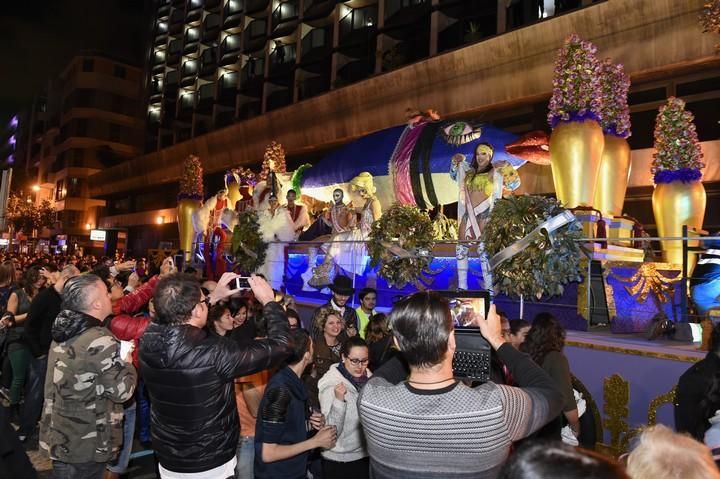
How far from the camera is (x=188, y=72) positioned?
129 feet

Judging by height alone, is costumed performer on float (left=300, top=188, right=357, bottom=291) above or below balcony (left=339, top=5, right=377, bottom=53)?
below

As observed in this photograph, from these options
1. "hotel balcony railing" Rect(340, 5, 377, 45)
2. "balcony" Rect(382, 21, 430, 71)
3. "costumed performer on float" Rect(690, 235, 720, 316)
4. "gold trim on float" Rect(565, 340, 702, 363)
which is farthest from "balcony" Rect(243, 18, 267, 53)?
"gold trim on float" Rect(565, 340, 702, 363)

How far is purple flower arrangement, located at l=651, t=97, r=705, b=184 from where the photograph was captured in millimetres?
8609

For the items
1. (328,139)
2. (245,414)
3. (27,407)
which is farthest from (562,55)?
(328,139)

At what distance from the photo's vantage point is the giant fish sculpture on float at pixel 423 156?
9.38m

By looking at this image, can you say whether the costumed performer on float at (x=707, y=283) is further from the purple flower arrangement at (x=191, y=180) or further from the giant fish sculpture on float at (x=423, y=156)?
the purple flower arrangement at (x=191, y=180)

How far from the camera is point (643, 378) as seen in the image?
506 centimetres

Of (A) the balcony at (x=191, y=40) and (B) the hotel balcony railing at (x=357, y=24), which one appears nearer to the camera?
(B) the hotel balcony railing at (x=357, y=24)

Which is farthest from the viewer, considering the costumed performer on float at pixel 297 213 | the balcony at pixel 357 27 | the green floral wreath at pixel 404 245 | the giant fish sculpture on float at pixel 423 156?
the balcony at pixel 357 27

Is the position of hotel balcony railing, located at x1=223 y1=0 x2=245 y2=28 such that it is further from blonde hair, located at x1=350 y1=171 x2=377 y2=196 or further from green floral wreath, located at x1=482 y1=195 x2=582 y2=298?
green floral wreath, located at x1=482 y1=195 x2=582 y2=298

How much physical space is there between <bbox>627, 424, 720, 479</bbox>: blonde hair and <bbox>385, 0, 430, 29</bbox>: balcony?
72.4 ft

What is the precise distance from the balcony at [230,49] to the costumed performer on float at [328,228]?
25170mm

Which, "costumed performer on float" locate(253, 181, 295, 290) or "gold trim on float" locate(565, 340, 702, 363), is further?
"costumed performer on float" locate(253, 181, 295, 290)

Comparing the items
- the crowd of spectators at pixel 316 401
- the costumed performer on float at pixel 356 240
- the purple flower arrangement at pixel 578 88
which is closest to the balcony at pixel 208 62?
the costumed performer on float at pixel 356 240
